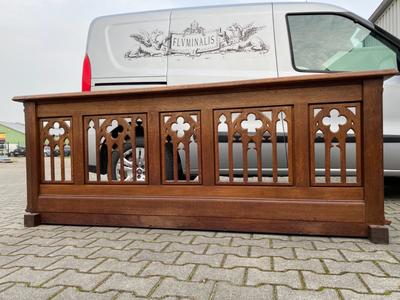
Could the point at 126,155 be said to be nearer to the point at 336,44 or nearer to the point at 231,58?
the point at 231,58

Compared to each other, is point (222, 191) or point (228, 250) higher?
point (222, 191)

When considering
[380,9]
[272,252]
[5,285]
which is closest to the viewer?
[5,285]

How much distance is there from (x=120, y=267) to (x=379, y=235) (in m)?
1.75

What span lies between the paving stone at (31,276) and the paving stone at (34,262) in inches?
2.6

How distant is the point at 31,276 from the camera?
6.57 feet

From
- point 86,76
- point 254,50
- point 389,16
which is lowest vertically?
point 86,76

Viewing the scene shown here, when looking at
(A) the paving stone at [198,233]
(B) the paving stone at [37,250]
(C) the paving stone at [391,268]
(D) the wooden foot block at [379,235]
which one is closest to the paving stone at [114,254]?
(B) the paving stone at [37,250]

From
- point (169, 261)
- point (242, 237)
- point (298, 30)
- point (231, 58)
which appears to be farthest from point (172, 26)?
point (169, 261)

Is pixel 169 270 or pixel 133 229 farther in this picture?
pixel 133 229

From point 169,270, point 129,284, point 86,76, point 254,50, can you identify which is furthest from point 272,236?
point 86,76

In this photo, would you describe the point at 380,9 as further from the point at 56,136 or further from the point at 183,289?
the point at 183,289

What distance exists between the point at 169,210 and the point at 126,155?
139 cm

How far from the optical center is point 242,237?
108 inches

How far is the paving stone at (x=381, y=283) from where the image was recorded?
68.3 inches
